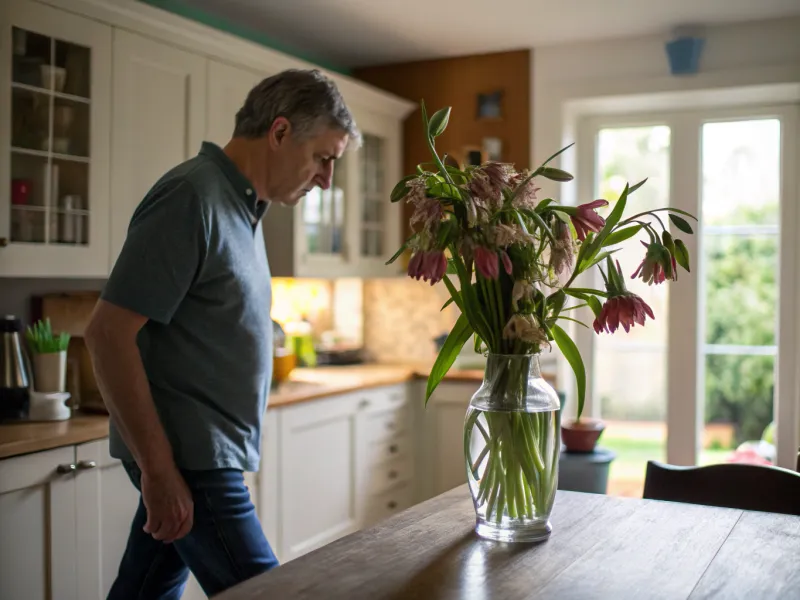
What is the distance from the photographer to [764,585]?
123cm

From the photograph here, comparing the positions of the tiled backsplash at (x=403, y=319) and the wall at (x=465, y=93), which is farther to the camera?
the tiled backsplash at (x=403, y=319)

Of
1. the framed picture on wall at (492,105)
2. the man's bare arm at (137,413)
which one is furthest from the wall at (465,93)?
the man's bare arm at (137,413)

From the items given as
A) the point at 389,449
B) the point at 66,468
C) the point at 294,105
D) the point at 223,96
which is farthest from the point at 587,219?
the point at 389,449

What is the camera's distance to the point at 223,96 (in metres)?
3.29

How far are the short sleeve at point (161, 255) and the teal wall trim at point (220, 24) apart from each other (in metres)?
1.90

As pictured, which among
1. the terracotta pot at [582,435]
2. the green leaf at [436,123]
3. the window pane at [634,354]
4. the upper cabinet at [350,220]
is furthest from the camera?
the window pane at [634,354]

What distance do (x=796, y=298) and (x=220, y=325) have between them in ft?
9.96

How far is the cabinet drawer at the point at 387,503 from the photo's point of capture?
3.83 m

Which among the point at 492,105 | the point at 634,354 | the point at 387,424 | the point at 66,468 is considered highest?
the point at 492,105

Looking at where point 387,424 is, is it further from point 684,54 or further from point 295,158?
point 295,158

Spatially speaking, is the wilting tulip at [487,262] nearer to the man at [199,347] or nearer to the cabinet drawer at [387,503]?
the man at [199,347]

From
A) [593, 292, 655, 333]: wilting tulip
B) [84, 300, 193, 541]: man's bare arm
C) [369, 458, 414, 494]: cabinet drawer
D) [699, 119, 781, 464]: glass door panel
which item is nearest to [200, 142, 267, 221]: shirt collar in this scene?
[84, 300, 193, 541]: man's bare arm

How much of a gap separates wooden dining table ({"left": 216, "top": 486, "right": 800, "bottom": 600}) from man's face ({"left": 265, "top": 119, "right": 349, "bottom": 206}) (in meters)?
0.74

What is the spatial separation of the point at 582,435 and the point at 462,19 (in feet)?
5.96
